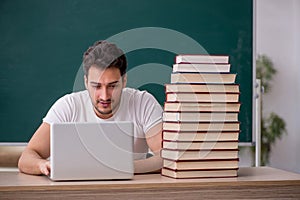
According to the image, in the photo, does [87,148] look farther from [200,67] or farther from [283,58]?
[283,58]

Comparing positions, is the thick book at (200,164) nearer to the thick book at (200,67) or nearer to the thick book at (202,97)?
the thick book at (202,97)

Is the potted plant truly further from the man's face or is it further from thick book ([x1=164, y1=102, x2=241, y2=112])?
thick book ([x1=164, y1=102, x2=241, y2=112])

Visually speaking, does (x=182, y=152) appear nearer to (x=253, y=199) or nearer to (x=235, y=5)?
(x=253, y=199)

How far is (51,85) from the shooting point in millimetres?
3377

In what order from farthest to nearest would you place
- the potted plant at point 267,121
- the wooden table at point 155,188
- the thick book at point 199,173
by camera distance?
1. the potted plant at point 267,121
2. the thick book at point 199,173
3. the wooden table at point 155,188

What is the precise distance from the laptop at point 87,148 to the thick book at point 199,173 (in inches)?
7.8

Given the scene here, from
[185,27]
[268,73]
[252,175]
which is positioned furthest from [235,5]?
[268,73]

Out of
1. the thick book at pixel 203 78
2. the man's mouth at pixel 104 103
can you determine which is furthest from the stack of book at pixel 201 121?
the man's mouth at pixel 104 103

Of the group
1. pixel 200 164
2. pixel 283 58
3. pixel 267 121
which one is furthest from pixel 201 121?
pixel 283 58

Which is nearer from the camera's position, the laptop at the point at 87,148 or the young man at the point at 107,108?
the laptop at the point at 87,148

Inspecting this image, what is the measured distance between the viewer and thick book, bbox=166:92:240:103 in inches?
75.7

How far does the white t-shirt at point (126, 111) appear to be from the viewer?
8.46 feet

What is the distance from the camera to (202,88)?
194 centimetres

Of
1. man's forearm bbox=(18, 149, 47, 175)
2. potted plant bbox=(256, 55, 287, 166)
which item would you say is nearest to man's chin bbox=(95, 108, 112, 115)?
man's forearm bbox=(18, 149, 47, 175)
